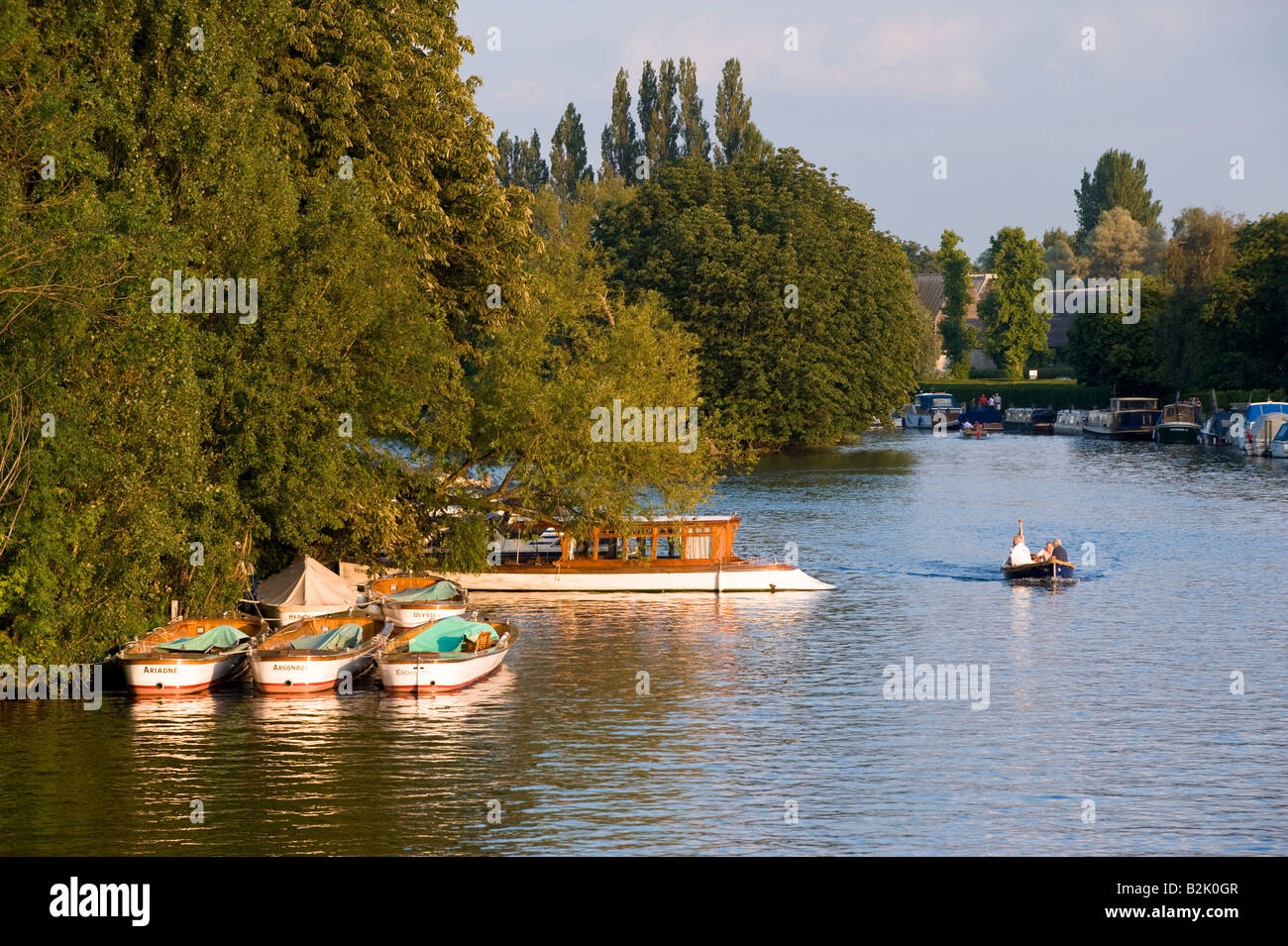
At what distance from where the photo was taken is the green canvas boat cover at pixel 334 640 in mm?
45062

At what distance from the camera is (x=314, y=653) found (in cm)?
4291

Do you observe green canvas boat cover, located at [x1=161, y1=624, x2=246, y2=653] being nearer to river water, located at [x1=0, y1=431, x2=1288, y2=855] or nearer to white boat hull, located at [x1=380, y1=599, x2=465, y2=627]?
river water, located at [x1=0, y1=431, x2=1288, y2=855]

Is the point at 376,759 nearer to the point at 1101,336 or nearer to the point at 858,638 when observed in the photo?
the point at 858,638

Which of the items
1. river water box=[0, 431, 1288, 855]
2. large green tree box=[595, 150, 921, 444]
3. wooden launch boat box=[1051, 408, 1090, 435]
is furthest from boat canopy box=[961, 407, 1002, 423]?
river water box=[0, 431, 1288, 855]

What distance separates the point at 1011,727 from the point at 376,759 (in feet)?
54.1

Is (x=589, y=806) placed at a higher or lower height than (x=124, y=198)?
lower

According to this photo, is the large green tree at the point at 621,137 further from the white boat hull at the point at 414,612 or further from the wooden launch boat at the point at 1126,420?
the white boat hull at the point at 414,612

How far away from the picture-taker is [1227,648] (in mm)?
49906

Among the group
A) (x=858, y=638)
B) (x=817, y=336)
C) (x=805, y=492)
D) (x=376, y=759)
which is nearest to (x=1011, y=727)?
(x=858, y=638)

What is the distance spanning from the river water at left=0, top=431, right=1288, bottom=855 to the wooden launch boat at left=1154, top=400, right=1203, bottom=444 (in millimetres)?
98508

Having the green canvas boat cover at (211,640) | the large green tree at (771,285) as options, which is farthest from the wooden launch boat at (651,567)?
the large green tree at (771,285)

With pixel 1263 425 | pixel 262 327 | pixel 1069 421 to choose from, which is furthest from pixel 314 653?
pixel 1069 421

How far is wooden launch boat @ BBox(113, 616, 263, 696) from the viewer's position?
1629 inches

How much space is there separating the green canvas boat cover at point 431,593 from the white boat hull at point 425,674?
931 centimetres
